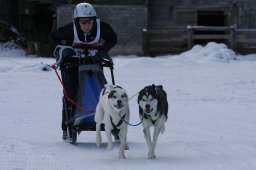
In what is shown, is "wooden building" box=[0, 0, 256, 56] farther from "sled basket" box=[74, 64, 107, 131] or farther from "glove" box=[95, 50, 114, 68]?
"sled basket" box=[74, 64, 107, 131]

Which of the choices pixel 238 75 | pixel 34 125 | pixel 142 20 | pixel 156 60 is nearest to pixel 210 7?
pixel 142 20

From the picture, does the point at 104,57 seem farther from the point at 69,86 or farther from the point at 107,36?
the point at 69,86

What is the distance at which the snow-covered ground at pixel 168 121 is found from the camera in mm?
6957

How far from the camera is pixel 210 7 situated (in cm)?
2738

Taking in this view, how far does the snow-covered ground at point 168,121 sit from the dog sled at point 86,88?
284mm

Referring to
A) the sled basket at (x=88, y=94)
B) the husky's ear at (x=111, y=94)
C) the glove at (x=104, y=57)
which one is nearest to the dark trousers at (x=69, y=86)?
the sled basket at (x=88, y=94)

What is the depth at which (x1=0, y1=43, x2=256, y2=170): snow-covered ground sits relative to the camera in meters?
6.96

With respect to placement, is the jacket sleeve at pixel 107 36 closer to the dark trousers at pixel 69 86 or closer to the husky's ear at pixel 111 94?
the dark trousers at pixel 69 86

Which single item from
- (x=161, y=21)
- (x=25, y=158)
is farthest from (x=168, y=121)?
(x=161, y=21)

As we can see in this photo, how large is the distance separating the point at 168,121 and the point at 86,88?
307 centimetres

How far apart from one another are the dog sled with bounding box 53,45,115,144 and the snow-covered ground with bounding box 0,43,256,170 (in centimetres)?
28

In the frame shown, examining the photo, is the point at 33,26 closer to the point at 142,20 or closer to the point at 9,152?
the point at 142,20

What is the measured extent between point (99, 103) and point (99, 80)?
694 mm

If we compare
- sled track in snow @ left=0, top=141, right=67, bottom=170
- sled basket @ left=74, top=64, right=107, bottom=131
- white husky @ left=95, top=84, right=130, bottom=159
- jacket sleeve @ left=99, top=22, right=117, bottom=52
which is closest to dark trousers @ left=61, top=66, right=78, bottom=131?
sled basket @ left=74, top=64, right=107, bottom=131
